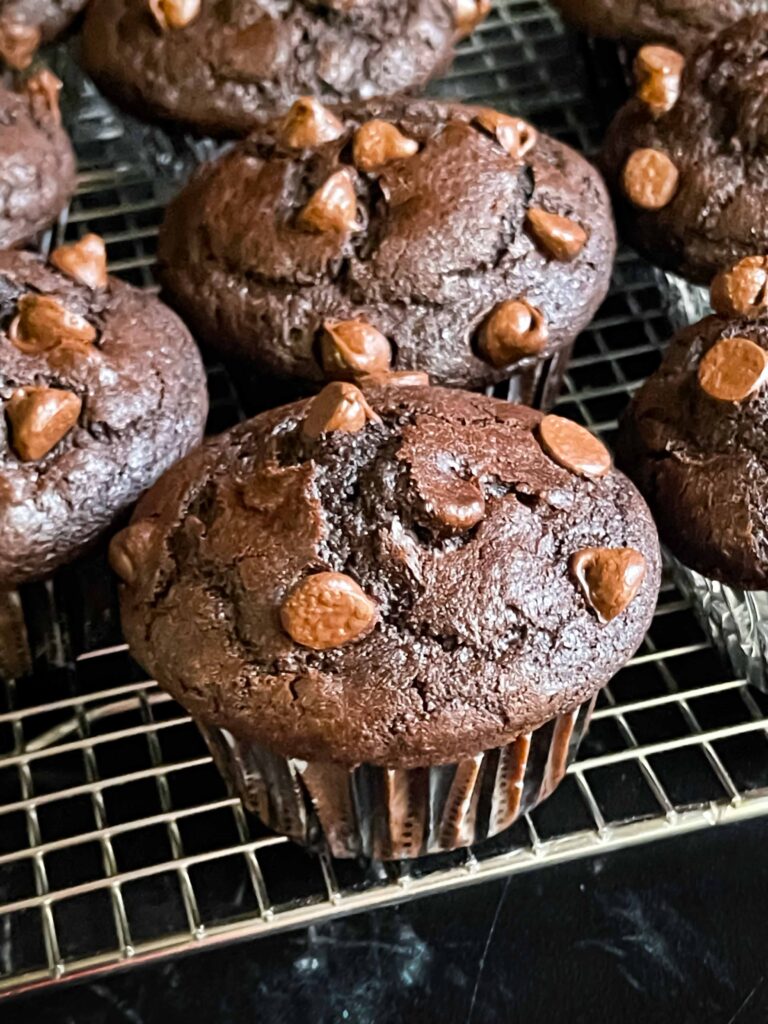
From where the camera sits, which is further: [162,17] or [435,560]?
[162,17]

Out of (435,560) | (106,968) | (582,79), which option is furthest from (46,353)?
(582,79)

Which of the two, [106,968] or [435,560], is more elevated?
[435,560]

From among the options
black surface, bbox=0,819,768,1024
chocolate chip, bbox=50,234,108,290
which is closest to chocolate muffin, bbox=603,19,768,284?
chocolate chip, bbox=50,234,108,290

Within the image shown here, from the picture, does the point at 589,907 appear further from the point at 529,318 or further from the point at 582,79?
the point at 582,79

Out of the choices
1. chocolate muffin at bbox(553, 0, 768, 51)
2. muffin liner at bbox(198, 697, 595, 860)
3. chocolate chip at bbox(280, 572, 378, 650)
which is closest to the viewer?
chocolate chip at bbox(280, 572, 378, 650)

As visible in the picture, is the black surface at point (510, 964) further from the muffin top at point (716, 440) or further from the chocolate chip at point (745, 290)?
the chocolate chip at point (745, 290)

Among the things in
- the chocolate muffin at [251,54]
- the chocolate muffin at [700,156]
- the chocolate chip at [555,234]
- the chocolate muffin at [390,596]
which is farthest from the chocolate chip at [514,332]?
the chocolate muffin at [251,54]

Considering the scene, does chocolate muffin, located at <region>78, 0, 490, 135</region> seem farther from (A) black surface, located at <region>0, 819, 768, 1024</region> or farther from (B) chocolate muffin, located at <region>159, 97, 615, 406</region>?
(A) black surface, located at <region>0, 819, 768, 1024</region>
